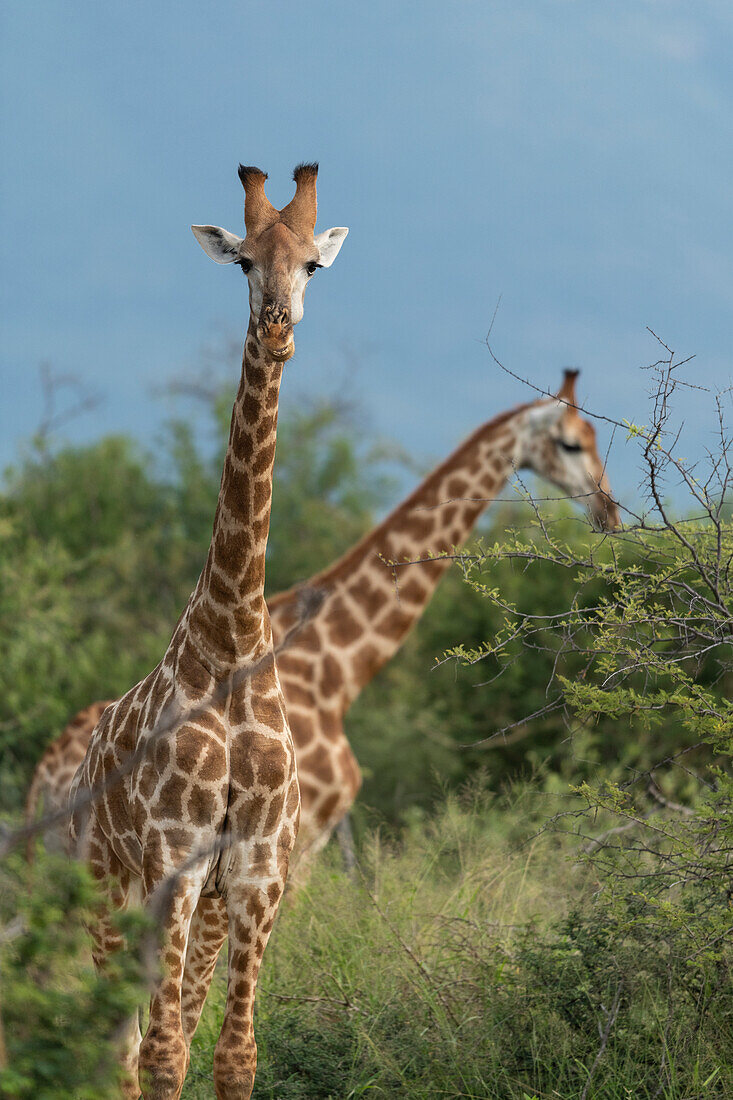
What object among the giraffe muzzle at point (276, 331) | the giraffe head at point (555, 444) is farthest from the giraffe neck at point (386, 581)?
the giraffe muzzle at point (276, 331)

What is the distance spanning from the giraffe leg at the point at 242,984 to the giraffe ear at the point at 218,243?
2.02m

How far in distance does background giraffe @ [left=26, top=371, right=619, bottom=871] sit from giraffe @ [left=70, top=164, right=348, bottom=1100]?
2.83 metres

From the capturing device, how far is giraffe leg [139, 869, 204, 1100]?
367cm

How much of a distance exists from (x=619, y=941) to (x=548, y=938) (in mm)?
552

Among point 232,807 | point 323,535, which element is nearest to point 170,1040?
point 232,807

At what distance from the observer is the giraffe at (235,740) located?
3701 millimetres

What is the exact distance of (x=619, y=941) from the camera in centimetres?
470

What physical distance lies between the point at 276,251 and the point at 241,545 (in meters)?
0.94

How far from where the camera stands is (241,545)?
3.97m

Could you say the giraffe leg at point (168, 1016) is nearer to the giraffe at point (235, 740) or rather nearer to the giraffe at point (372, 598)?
the giraffe at point (235, 740)

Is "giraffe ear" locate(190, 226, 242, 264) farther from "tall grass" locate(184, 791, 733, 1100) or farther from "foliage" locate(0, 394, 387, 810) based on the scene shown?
"foliage" locate(0, 394, 387, 810)

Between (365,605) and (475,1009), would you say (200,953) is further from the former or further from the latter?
(365,605)

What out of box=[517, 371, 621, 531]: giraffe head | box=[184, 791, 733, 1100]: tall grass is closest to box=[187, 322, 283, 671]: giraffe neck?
box=[184, 791, 733, 1100]: tall grass

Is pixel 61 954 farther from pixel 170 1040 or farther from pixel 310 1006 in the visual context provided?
pixel 310 1006
